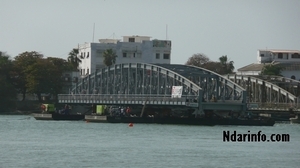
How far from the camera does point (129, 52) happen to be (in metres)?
193

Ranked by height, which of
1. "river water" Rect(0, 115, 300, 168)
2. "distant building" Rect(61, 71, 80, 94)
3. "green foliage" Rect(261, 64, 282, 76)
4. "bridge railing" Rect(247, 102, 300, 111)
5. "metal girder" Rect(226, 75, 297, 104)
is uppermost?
"green foliage" Rect(261, 64, 282, 76)

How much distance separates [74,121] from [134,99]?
843 centimetres

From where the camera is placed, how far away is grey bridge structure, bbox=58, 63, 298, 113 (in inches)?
5108

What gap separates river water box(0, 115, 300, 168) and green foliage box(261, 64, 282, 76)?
73.3 meters

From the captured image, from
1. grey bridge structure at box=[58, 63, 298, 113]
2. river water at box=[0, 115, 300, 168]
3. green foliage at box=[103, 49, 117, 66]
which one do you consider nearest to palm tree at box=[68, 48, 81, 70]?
green foliage at box=[103, 49, 117, 66]

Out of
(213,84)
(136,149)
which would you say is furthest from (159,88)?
(136,149)

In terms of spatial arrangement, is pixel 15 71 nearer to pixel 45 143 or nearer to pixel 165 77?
pixel 165 77

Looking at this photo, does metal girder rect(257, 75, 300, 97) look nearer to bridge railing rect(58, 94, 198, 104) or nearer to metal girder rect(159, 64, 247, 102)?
metal girder rect(159, 64, 247, 102)

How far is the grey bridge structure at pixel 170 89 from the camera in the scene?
426 feet

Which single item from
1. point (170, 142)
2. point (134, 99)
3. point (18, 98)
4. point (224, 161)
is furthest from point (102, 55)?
point (224, 161)

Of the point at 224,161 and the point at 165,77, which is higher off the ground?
the point at 165,77

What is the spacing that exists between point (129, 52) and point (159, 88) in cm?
5349

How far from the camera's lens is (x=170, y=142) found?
92.1 m

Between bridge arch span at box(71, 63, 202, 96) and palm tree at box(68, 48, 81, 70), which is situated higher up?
palm tree at box(68, 48, 81, 70)
